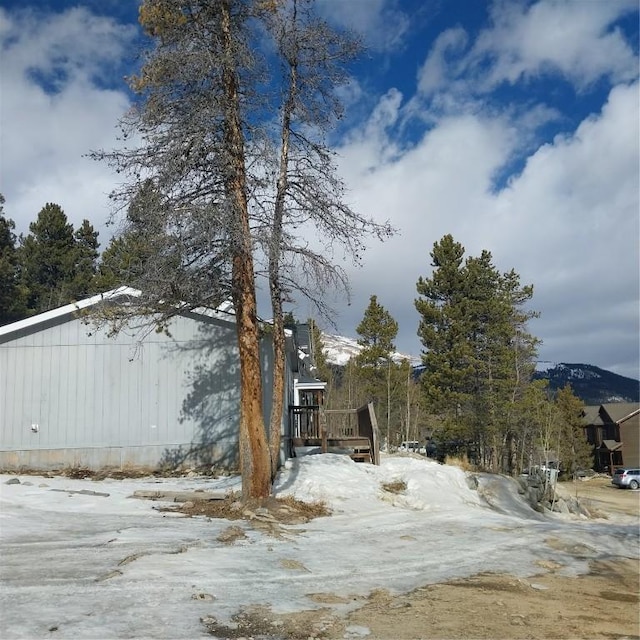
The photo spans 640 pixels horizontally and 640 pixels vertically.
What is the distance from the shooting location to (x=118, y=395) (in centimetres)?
1565

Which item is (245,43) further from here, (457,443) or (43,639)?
(457,443)

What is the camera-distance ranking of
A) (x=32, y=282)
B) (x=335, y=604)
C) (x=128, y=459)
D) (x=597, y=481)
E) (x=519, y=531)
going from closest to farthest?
(x=335, y=604)
(x=519, y=531)
(x=128, y=459)
(x=32, y=282)
(x=597, y=481)

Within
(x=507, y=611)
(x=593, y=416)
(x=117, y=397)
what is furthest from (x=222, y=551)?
(x=593, y=416)

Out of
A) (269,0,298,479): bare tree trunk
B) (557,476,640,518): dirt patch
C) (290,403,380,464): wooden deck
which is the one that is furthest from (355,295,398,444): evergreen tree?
(269,0,298,479): bare tree trunk

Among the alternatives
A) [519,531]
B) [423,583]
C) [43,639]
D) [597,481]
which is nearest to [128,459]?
[519,531]

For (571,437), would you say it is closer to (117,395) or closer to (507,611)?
(117,395)

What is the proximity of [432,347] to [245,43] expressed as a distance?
2743cm

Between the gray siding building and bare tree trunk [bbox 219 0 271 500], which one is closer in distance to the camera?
bare tree trunk [bbox 219 0 271 500]

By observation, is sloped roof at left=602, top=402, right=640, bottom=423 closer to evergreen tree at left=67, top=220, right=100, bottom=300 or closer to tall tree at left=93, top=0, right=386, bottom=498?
evergreen tree at left=67, top=220, right=100, bottom=300

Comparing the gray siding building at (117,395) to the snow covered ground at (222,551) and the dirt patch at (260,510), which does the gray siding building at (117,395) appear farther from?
the dirt patch at (260,510)

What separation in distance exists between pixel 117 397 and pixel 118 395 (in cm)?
6

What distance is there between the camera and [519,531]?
394 inches

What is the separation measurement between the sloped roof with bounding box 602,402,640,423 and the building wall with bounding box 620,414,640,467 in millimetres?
557

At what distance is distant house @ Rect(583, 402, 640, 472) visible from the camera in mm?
60375
